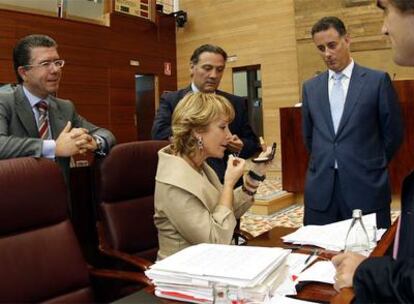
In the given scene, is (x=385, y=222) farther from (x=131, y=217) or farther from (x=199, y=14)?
(x=199, y=14)

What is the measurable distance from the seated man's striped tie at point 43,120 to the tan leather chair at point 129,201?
0.36m

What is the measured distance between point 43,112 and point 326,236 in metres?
1.53

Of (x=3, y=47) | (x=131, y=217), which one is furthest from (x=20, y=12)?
(x=131, y=217)

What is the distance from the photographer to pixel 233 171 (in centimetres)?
190

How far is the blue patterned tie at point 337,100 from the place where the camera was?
2467 millimetres

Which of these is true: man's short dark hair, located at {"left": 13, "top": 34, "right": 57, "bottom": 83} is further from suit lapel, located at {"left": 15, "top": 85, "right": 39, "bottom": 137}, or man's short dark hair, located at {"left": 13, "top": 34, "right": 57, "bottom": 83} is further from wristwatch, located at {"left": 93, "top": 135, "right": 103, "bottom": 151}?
wristwatch, located at {"left": 93, "top": 135, "right": 103, "bottom": 151}

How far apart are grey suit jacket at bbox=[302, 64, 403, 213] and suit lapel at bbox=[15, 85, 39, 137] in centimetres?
153

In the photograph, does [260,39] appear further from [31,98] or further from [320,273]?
[320,273]

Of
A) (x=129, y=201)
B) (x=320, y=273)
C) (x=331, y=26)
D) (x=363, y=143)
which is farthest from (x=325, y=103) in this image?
(x=320, y=273)

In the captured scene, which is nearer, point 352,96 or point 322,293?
point 322,293

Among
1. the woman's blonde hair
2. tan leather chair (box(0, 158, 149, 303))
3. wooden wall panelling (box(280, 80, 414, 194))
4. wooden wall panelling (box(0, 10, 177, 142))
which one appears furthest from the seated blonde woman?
wooden wall panelling (box(0, 10, 177, 142))

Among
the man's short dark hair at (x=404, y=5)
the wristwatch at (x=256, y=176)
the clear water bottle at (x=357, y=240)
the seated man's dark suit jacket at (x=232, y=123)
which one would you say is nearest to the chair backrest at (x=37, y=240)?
the wristwatch at (x=256, y=176)

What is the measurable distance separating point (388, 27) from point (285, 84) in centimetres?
673

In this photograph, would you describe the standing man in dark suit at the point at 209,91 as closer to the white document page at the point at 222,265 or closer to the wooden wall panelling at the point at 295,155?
the white document page at the point at 222,265
